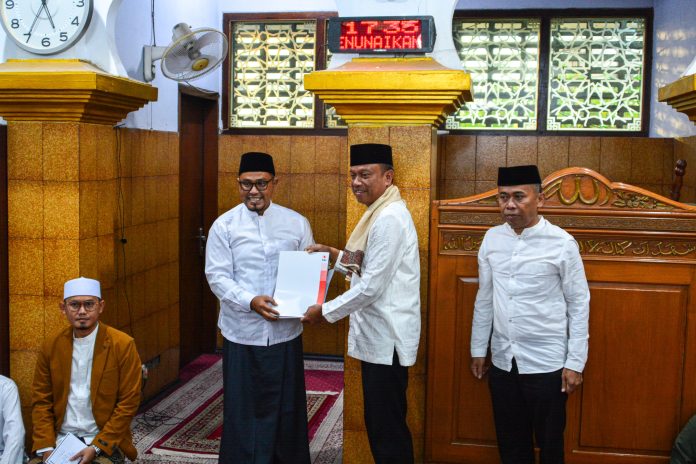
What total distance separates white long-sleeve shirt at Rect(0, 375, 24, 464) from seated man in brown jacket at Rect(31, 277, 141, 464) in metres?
0.07

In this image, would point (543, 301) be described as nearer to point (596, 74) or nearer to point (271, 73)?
point (596, 74)

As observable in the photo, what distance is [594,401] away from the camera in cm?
368

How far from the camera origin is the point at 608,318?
3.62 m

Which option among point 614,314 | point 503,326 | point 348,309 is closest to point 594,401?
point 614,314

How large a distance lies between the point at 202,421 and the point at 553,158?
3.09m

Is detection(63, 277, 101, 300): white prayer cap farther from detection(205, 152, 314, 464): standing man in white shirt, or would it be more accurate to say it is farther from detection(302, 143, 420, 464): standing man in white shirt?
detection(302, 143, 420, 464): standing man in white shirt

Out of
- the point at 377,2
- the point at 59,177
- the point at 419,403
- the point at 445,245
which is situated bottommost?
the point at 419,403

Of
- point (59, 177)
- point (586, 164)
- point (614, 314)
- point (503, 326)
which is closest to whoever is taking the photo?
point (503, 326)

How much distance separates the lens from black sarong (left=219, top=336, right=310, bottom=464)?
3691 mm

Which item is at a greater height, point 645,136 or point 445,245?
point 645,136

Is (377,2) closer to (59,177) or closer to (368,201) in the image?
(368,201)

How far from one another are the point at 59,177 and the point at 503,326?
217cm

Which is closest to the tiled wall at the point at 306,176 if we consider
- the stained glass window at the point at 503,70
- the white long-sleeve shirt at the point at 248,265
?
the stained glass window at the point at 503,70

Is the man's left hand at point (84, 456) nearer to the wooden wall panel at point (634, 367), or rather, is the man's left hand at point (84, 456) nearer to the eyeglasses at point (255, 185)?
the eyeglasses at point (255, 185)
